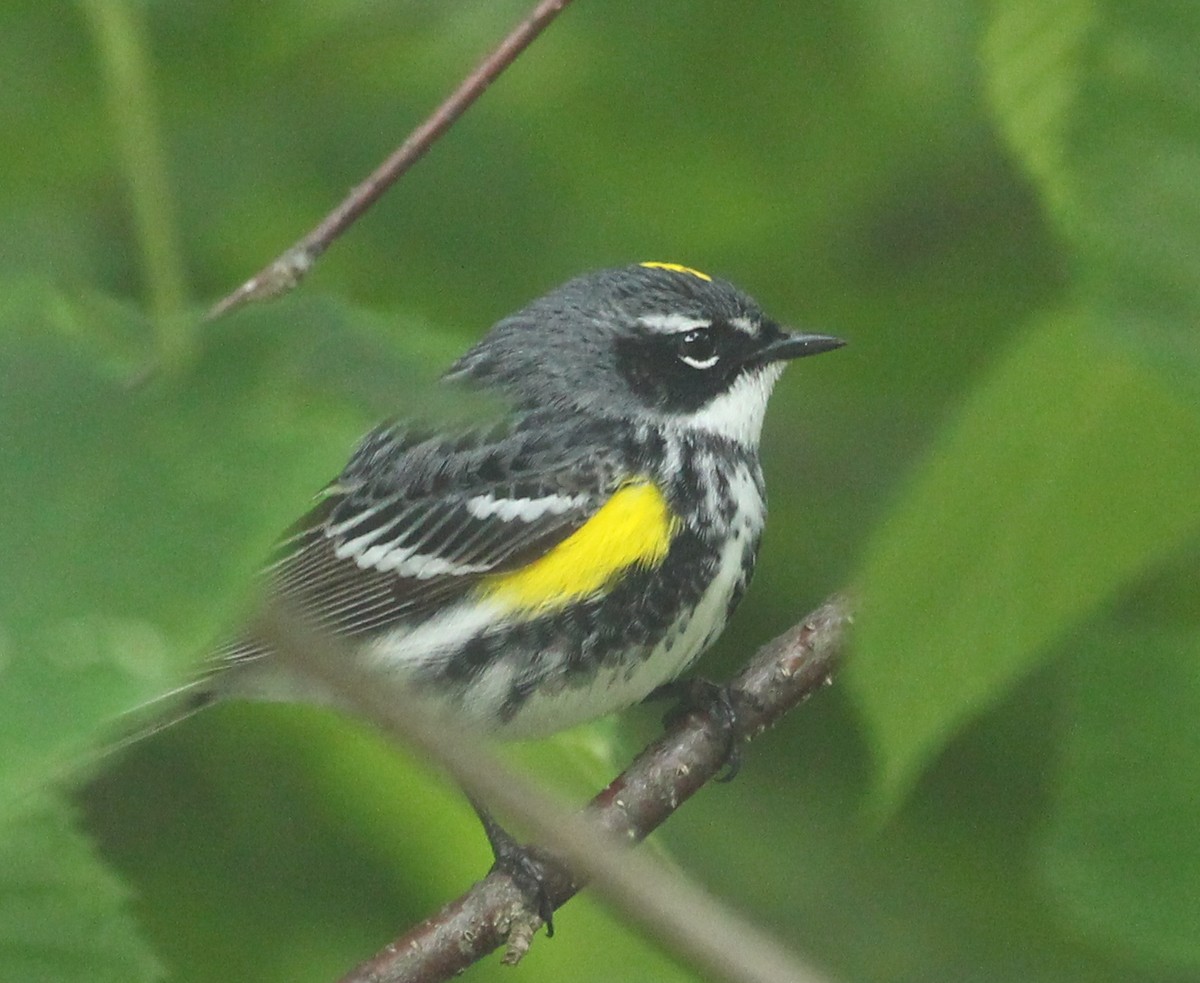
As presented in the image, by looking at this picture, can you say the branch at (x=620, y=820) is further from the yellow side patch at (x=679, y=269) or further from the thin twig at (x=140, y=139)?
the yellow side patch at (x=679, y=269)

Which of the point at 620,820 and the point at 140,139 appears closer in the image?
the point at 140,139

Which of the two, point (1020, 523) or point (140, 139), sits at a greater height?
point (140, 139)

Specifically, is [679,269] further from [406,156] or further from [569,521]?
[406,156]

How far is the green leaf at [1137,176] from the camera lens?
801 mm

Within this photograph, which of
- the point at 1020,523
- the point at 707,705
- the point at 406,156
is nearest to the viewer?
the point at 1020,523

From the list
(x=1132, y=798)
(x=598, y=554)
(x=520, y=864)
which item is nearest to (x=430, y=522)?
(x=598, y=554)

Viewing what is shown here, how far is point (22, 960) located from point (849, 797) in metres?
1.70

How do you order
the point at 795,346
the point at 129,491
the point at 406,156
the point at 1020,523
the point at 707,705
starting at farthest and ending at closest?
the point at 795,346 → the point at 707,705 → the point at 406,156 → the point at 1020,523 → the point at 129,491

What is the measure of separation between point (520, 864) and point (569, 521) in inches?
26.1

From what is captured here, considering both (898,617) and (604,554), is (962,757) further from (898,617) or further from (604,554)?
(898,617)

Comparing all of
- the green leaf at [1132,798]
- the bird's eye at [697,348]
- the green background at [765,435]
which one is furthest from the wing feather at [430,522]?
the green leaf at [1132,798]

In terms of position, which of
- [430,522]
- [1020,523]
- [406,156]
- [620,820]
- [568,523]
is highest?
[430,522]

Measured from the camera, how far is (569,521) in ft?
8.29

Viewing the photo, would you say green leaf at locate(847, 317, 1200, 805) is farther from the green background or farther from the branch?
the branch
